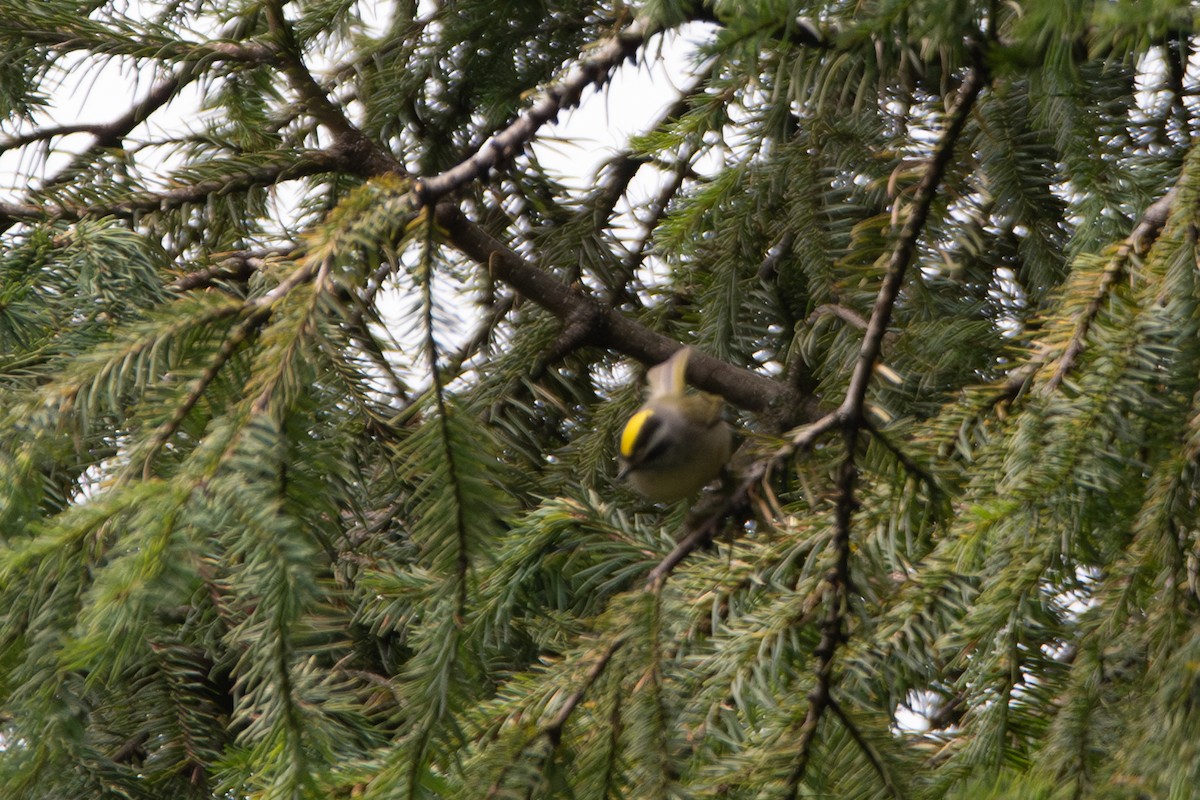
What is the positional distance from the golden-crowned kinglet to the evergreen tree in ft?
0.27

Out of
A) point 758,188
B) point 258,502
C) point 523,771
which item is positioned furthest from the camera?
point 758,188

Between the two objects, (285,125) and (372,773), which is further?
(285,125)

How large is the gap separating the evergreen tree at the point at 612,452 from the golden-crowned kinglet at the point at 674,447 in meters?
0.08

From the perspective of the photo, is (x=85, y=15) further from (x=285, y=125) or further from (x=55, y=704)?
(x=55, y=704)

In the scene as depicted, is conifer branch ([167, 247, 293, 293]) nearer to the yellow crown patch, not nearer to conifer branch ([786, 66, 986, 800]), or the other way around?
the yellow crown patch

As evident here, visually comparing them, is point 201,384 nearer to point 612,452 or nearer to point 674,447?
point 674,447

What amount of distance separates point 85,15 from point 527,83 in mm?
870

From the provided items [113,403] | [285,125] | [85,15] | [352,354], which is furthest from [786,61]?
[285,125]

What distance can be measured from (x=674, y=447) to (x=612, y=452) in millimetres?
555


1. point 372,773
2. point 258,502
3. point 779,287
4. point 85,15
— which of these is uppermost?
point 85,15

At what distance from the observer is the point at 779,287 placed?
2273 millimetres

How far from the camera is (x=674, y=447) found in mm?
1552

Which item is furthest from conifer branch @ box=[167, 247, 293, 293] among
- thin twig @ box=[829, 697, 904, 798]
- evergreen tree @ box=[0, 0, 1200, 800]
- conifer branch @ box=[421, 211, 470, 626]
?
thin twig @ box=[829, 697, 904, 798]

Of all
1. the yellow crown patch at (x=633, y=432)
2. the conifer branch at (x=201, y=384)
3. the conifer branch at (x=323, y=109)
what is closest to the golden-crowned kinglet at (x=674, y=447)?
the yellow crown patch at (x=633, y=432)
